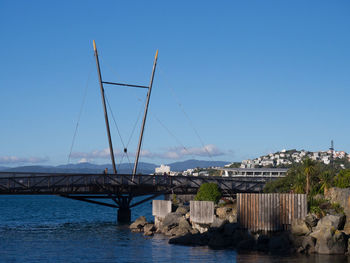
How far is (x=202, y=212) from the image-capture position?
48188mm

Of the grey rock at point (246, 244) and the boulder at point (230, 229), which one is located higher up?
the boulder at point (230, 229)

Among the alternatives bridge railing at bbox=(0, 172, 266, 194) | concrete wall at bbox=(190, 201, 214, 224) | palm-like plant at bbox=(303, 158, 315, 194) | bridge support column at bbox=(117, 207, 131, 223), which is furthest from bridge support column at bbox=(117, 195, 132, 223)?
palm-like plant at bbox=(303, 158, 315, 194)

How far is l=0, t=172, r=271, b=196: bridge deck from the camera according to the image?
188 feet

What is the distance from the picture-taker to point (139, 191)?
6216cm

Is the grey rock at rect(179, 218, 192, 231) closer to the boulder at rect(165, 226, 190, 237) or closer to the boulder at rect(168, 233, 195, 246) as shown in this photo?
the boulder at rect(165, 226, 190, 237)

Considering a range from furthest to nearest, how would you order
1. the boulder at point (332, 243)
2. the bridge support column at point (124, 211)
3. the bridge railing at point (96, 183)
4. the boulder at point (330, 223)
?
the bridge support column at point (124, 211) → the bridge railing at point (96, 183) → the boulder at point (330, 223) → the boulder at point (332, 243)

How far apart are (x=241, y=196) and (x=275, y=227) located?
10.7 feet

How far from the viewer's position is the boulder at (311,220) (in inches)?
1578

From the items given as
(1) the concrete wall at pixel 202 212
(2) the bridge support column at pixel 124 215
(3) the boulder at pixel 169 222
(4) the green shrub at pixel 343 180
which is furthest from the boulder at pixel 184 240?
(2) the bridge support column at pixel 124 215

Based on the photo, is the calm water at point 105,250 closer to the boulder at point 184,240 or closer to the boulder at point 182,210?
the boulder at point 184,240

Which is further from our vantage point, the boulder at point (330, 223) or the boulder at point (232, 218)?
the boulder at point (232, 218)

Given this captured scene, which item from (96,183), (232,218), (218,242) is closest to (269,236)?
(218,242)

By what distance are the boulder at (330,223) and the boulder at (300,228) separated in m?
1.13

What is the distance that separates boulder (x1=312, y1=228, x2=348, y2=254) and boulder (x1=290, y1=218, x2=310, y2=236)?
229 cm
